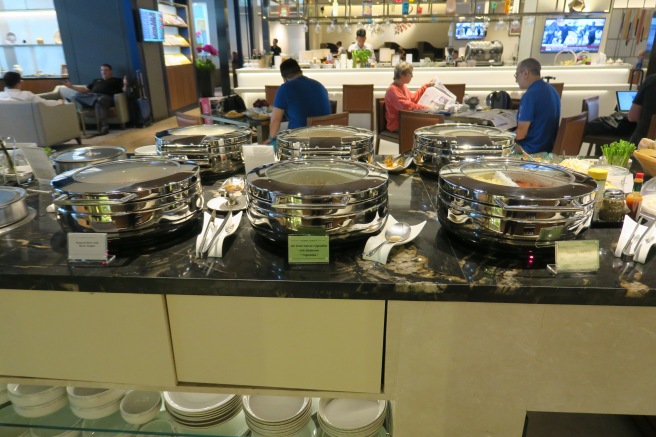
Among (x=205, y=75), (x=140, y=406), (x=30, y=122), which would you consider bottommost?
(x=140, y=406)

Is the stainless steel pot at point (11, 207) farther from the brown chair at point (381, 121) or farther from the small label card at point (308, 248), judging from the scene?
the brown chair at point (381, 121)

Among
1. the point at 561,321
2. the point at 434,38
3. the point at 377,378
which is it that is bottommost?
the point at 377,378

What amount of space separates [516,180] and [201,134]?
1.00 m

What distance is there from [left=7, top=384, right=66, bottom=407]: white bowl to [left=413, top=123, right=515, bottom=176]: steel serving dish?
1.25m

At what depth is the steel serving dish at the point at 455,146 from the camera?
138cm

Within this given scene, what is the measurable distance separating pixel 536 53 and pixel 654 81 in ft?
18.3

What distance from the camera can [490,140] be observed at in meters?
1.41

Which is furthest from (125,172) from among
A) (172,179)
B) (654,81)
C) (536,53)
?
(536,53)

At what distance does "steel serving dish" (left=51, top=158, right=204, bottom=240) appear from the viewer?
2.86 ft

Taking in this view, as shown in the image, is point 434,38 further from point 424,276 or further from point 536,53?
point 424,276

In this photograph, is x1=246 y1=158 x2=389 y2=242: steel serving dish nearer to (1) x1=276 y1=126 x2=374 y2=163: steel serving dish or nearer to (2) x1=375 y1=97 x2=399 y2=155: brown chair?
(1) x1=276 y1=126 x2=374 y2=163: steel serving dish

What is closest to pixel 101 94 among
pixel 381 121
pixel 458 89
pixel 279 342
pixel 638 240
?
pixel 381 121

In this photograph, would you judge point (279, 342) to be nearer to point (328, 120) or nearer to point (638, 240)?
point (638, 240)

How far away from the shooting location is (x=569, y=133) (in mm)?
3119
